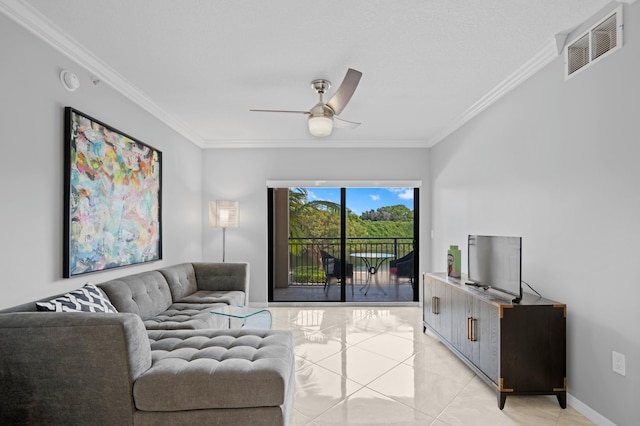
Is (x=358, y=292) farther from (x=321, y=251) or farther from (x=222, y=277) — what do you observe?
(x=222, y=277)

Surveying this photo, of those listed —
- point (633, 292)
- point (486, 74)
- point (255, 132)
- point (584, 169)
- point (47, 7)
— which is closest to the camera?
point (633, 292)

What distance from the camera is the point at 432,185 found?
545 centimetres

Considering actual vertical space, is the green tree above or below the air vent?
below

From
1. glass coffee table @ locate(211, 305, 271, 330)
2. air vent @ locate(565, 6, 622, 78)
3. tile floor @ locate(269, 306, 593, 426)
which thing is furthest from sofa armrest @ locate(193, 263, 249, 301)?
air vent @ locate(565, 6, 622, 78)

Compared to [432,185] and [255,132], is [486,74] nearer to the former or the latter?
[432,185]

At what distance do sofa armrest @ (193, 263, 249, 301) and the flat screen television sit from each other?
8.48 feet

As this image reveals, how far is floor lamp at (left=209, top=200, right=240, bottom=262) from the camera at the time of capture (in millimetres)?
5094

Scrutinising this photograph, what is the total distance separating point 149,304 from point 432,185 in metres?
4.17

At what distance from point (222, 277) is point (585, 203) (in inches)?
145

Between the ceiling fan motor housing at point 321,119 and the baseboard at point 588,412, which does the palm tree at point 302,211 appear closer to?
the ceiling fan motor housing at point 321,119

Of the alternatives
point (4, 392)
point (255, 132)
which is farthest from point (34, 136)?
point (255, 132)

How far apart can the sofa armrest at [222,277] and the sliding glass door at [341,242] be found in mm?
1317

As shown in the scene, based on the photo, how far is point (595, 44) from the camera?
2.27m

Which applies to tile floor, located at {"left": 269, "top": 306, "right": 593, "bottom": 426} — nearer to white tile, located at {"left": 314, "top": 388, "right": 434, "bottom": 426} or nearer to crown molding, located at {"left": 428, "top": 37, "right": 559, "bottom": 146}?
white tile, located at {"left": 314, "top": 388, "right": 434, "bottom": 426}
